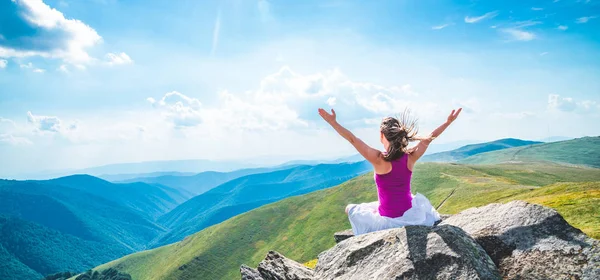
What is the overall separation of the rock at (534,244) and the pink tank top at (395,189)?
304 cm

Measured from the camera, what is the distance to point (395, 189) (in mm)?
12617

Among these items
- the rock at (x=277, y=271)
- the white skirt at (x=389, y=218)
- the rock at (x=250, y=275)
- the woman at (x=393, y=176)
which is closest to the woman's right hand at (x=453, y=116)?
the woman at (x=393, y=176)

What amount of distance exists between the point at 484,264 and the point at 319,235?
183778 millimetres

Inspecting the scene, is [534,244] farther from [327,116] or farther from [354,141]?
[327,116]

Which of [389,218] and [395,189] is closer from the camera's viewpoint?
[395,189]

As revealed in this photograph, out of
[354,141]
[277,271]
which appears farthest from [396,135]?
[277,271]

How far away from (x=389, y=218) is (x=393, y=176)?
7.61ft

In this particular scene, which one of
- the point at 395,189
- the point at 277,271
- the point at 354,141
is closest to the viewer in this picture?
the point at 354,141

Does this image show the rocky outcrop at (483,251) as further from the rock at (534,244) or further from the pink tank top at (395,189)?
the pink tank top at (395,189)

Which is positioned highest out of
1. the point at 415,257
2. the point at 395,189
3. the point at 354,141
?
the point at 354,141

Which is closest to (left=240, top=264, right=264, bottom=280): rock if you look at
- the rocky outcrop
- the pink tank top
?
the rocky outcrop

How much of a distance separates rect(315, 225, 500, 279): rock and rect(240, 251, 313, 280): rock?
9.20 feet

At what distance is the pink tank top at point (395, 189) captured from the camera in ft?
39.4

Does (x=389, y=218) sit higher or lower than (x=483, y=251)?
higher
